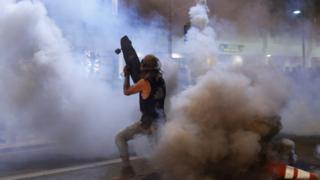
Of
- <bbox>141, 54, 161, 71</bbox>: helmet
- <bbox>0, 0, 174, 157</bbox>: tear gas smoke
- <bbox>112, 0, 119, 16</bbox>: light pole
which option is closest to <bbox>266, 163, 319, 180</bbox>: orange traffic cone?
<bbox>141, 54, 161, 71</bbox>: helmet

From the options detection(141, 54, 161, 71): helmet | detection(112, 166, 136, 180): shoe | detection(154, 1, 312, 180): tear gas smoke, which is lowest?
detection(112, 166, 136, 180): shoe

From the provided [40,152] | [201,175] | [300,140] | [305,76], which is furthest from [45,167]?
[305,76]

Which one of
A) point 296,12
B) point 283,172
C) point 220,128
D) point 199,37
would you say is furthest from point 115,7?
point 283,172

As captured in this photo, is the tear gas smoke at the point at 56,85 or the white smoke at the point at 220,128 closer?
the white smoke at the point at 220,128

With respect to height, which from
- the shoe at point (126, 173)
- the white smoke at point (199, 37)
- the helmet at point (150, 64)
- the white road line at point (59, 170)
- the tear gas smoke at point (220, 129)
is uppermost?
the white smoke at point (199, 37)

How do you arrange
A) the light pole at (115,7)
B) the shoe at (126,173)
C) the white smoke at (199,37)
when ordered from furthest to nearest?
the white smoke at (199,37)
the light pole at (115,7)
the shoe at (126,173)

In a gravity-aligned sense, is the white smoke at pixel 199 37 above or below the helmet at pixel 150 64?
above

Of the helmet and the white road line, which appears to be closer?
the helmet

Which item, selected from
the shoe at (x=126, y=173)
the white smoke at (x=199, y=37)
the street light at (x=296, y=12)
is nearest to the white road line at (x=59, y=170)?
the shoe at (x=126, y=173)

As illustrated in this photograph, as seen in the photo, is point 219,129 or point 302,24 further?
point 302,24

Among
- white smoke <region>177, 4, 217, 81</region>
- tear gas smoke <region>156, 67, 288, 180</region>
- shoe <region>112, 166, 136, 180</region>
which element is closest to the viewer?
tear gas smoke <region>156, 67, 288, 180</region>

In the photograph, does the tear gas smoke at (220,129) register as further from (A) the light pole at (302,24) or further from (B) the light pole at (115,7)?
(B) the light pole at (115,7)

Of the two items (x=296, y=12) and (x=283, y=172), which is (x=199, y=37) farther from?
(x=283, y=172)

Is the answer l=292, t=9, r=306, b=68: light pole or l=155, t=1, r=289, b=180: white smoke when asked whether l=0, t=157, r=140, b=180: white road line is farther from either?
l=292, t=9, r=306, b=68: light pole
